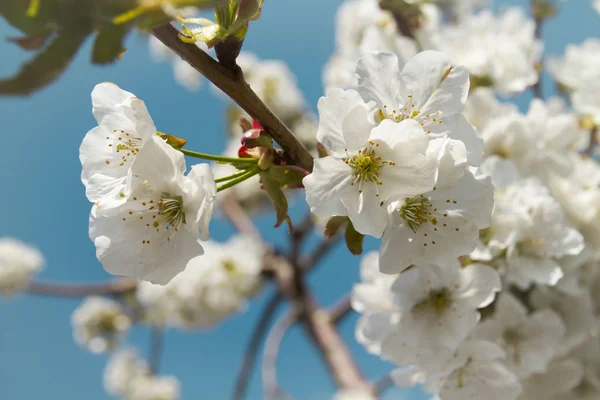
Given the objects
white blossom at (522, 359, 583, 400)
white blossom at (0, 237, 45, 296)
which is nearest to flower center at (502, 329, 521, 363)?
white blossom at (522, 359, 583, 400)

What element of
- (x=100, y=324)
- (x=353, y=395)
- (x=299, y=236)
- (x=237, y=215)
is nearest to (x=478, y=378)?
(x=353, y=395)

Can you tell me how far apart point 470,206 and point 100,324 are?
375cm

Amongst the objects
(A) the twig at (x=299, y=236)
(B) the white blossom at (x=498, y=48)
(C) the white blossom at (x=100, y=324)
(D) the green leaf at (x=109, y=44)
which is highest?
(C) the white blossom at (x=100, y=324)

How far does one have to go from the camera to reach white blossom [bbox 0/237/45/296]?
3771 millimetres

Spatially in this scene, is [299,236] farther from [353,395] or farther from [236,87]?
[236,87]

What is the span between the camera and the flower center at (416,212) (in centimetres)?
60

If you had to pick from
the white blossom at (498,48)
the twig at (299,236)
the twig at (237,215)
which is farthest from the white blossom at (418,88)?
the twig at (237,215)

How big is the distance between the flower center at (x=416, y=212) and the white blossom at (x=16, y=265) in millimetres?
3989

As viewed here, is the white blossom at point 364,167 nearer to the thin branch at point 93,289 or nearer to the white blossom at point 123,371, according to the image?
the thin branch at point 93,289

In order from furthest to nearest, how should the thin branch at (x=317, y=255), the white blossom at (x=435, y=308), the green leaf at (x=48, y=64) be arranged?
the thin branch at (x=317, y=255) < the white blossom at (x=435, y=308) < the green leaf at (x=48, y=64)

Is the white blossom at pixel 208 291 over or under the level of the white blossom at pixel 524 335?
over

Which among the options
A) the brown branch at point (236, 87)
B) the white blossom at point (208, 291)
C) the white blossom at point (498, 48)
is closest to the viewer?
the brown branch at point (236, 87)

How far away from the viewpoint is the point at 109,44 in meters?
0.41

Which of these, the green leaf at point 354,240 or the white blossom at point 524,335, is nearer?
the green leaf at point 354,240
